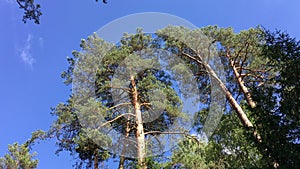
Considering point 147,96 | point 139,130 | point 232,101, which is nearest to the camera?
point 232,101

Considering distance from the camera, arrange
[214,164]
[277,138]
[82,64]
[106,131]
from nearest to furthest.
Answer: [277,138]
[214,164]
[106,131]
[82,64]

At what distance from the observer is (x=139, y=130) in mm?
11477

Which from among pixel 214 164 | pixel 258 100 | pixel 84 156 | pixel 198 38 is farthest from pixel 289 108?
pixel 84 156

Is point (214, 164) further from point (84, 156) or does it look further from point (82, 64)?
point (82, 64)

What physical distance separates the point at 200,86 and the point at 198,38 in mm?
2032

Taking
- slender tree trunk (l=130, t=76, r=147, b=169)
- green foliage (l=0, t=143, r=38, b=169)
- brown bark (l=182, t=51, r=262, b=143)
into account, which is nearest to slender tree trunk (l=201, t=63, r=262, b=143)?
brown bark (l=182, t=51, r=262, b=143)

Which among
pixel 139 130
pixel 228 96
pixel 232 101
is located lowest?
pixel 139 130

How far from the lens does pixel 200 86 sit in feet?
42.8

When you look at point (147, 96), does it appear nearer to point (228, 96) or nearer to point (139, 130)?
point (139, 130)

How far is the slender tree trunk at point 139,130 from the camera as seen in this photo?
397 inches

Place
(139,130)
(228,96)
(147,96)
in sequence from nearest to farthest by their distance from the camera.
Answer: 1. (228,96)
2. (139,130)
3. (147,96)

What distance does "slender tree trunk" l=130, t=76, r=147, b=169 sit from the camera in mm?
10078

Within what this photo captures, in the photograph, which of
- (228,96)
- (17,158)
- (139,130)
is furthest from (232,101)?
(17,158)

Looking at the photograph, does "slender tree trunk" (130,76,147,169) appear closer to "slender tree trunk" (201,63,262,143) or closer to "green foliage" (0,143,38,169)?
"slender tree trunk" (201,63,262,143)
